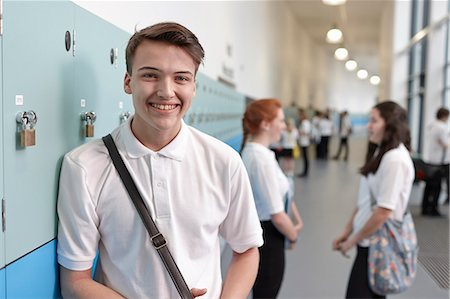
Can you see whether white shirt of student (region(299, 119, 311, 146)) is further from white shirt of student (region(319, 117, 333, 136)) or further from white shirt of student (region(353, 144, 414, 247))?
white shirt of student (region(353, 144, 414, 247))

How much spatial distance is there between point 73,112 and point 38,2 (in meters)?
0.35

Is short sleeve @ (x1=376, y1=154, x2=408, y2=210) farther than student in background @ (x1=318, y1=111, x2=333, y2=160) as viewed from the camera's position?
No

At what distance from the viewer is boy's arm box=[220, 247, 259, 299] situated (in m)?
1.47

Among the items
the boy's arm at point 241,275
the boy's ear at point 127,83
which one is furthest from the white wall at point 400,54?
the boy's ear at point 127,83

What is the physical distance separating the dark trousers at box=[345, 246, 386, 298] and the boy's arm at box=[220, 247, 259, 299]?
4.04 feet

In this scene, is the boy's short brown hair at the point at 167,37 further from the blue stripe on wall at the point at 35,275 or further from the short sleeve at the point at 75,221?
the blue stripe on wall at the point at 35,275

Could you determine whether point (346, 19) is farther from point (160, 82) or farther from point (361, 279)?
point (160, 82)

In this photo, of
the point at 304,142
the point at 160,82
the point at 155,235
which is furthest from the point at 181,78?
the point at 304,142

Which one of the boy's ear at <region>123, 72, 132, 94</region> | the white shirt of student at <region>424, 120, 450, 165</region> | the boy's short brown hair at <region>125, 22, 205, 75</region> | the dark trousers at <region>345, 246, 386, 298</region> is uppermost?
the boy's short brown hair at <region>125, 22, 205, 75</region>

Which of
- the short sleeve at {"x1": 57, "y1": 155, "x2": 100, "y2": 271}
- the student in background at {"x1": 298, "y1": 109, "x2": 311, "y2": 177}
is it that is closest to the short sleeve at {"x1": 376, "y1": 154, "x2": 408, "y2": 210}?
the short sleeve at {"x1": 57, "y1": 155, "x2": 100, "y2": 271}

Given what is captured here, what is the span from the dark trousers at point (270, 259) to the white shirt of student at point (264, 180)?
120 millimetres

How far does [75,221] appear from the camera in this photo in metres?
1.28

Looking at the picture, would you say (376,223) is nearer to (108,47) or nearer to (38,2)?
(108,47)

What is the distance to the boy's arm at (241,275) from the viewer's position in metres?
1.47
